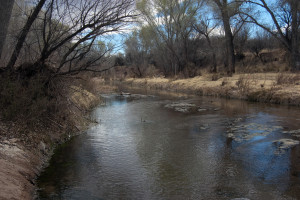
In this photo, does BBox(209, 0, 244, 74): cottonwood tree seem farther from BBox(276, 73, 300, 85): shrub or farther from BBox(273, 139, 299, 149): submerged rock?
BBox(273, 139, 299, 149): submerged rock

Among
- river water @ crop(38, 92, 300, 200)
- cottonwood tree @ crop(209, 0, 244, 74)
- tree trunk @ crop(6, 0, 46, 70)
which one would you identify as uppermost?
cottonwood tree @ crop(209, 0, 244, 74)

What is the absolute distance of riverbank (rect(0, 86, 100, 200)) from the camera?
15.1 feet

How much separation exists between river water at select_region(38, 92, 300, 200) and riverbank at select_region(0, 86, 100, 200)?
28cm

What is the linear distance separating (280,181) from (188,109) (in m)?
9.30

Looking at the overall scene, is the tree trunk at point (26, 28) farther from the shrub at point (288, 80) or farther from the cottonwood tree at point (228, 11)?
the cottonwood tree at point (228, 11)

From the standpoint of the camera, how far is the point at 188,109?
14.7 meters

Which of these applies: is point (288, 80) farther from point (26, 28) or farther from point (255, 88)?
point (26, 28)

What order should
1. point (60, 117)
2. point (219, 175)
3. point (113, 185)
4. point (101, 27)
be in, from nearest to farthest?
point (113, 185), point (219, 175), point (101, 27), point (60, 117)

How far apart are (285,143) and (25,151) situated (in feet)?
22.9

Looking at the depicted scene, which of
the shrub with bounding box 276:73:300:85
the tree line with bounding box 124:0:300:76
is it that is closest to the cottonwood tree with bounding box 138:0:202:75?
the tree line with bounding box 124:0:300:76

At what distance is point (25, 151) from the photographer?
619 cm

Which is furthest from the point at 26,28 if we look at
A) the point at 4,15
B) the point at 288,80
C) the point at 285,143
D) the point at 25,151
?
the point at 288,80

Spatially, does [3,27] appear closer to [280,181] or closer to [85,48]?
[85,48]

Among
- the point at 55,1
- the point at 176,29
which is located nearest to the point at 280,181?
the point at 55,1
